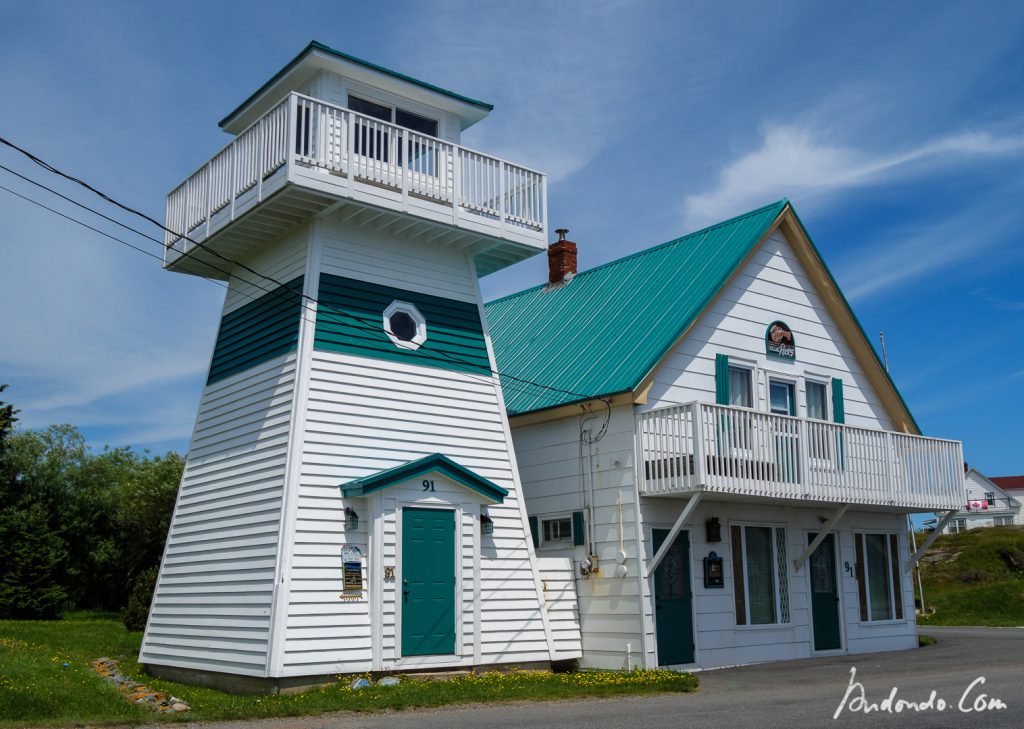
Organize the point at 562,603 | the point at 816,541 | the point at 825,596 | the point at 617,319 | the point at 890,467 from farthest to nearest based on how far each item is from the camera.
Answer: the point at 825,596, the point at 617,319, the point at 890,467, the point at 816,541, the point at 562,603

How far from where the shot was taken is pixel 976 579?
129 ft

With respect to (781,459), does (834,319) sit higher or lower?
higher

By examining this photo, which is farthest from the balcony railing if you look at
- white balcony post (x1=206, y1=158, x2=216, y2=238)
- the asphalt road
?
white balcony post (x1=206, y1=158, x2=216, y2=238)

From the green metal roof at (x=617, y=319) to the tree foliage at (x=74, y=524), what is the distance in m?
15.0

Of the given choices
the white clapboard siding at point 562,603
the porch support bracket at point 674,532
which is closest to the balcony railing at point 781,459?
the porch support bracket at point 674,532

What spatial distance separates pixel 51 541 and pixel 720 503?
21211mm

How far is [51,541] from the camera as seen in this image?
1193 inches

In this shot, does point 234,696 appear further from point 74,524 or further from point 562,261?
point 74,524

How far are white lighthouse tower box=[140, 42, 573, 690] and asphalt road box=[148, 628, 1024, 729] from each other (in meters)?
2.95

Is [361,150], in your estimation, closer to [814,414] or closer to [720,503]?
[720,503]

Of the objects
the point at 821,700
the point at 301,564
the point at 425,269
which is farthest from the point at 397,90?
the point at 821,700

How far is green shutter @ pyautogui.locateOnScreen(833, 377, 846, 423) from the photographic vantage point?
21156 millimetres

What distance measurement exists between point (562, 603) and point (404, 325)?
5360mm

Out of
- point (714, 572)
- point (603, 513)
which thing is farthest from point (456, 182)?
point (714, 572)
